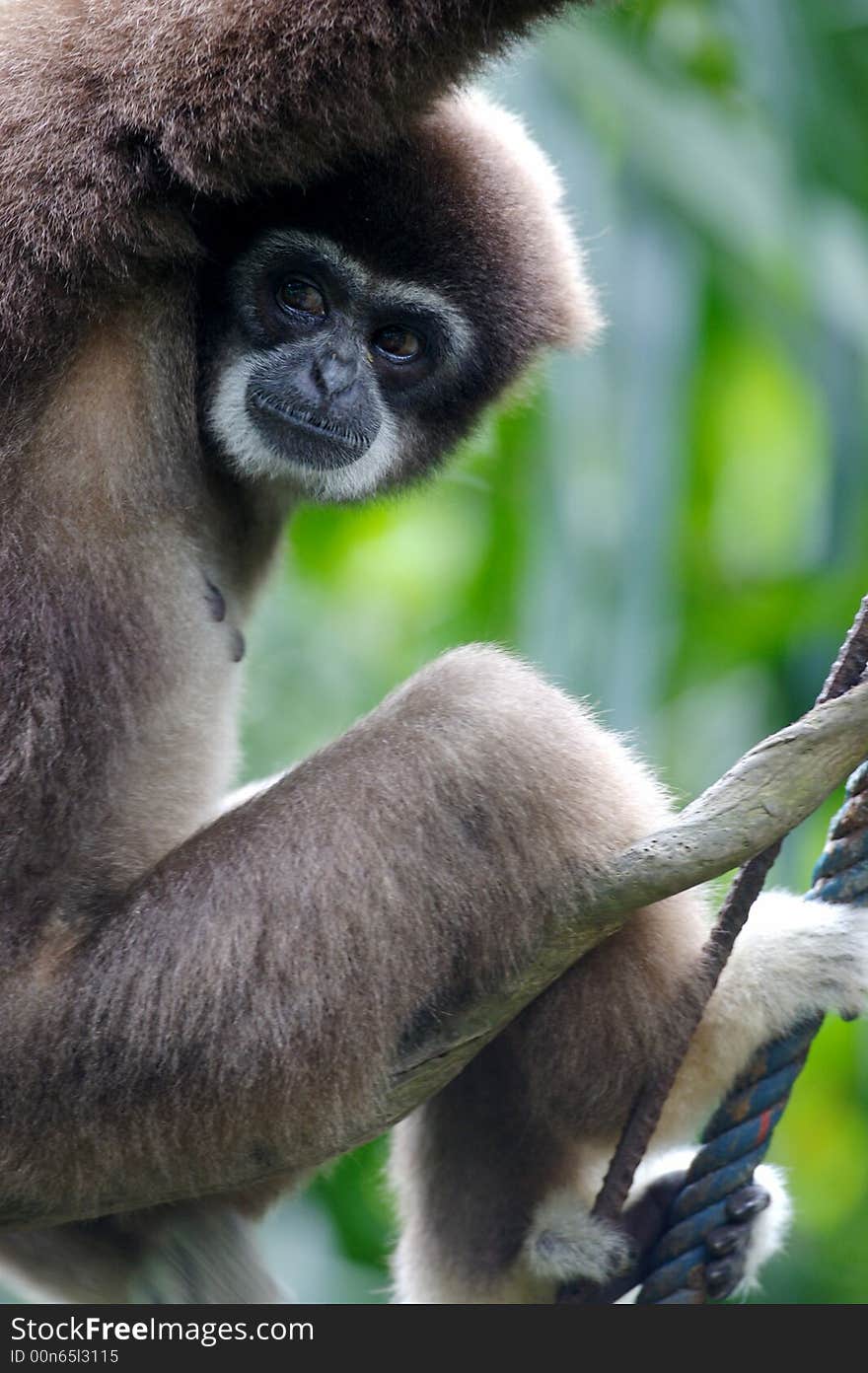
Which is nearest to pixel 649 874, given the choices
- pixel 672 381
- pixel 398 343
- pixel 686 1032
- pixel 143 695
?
pixel 686 1032

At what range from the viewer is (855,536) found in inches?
248

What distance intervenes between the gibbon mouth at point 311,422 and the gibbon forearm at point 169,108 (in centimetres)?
73

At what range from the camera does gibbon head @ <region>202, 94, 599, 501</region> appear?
4.06 m

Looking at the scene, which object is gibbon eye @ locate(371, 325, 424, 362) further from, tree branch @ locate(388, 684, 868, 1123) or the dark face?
tree branch @ locate(388, 684, 868, 1123)

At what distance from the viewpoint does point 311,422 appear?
166 inches

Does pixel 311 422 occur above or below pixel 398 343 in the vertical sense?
below

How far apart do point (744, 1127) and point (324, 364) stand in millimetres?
2203

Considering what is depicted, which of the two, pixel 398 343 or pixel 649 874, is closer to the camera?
pixel 649 874

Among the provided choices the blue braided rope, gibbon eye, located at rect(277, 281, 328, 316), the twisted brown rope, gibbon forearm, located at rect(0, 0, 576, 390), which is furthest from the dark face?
the blue braided rope

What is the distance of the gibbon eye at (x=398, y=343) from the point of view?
14.5 feet

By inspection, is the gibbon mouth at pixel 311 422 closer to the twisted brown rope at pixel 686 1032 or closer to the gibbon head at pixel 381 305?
the gibbon head at pixel 381 305

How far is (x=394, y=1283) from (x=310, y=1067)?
165cm

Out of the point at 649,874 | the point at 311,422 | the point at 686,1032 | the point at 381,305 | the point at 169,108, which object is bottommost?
the point at 686,1032

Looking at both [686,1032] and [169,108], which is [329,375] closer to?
[169,108]
